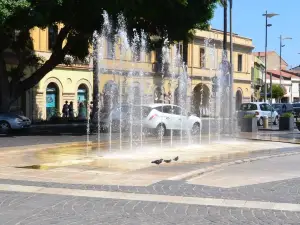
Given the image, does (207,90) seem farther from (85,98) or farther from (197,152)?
(197,152)

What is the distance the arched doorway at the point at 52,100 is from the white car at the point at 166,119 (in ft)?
55.6

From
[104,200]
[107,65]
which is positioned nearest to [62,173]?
[104,200]

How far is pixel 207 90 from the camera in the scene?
5328 centimetres

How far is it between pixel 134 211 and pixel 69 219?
0.94m

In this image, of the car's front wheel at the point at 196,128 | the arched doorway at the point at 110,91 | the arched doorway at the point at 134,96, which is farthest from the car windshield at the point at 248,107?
the car's front wheel at the point at 196,128

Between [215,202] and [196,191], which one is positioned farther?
[196,191]

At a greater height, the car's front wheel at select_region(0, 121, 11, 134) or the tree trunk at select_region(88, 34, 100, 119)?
the tree trunk at select_region(88, 34, 100, 119)

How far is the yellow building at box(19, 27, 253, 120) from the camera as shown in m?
36.1

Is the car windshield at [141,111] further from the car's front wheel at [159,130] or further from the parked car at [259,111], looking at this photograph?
the parked car at [259,111]

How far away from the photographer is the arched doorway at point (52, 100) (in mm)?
37438

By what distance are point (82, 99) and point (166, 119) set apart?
20.1m

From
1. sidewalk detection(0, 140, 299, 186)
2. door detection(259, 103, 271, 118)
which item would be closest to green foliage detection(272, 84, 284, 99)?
door detection(259, 103, 271, 118)

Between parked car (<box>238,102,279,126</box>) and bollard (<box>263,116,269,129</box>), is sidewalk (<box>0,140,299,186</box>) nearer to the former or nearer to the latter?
bollard (<box>263,116,269,129</box>)

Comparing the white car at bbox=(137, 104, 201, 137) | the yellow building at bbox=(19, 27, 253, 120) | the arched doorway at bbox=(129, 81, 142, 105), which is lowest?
the white car at bbox=(137, 104, 201, 137)
